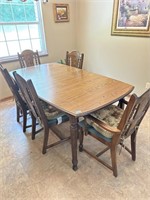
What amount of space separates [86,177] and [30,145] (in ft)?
2.77

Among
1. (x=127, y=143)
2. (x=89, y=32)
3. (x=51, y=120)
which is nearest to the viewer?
(x=51, y=120)

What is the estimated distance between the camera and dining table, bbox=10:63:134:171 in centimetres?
143

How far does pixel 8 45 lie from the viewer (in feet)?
10.1

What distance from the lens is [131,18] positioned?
2695mm

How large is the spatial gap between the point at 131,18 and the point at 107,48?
73 cm

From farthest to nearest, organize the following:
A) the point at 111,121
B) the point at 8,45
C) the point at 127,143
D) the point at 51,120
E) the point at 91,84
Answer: the point at 8,45, the point at 127,143, the point at 91,84, the point at 51,120, the point at 111,121

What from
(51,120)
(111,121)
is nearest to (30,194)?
(51,120)

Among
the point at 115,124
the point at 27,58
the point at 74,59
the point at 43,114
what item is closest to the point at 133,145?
the point at 115,124

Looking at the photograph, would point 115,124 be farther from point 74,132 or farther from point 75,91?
point 75,91

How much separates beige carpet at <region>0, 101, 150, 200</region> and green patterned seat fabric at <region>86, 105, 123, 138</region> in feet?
1.62

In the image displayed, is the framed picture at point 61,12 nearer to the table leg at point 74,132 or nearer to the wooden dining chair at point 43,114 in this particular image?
the wooden dining chair at point 43,114

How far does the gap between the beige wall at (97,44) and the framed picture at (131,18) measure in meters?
0.12

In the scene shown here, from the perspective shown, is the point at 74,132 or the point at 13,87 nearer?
the point at 74,132

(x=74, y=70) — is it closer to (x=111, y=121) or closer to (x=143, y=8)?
(x=111, y=121)
